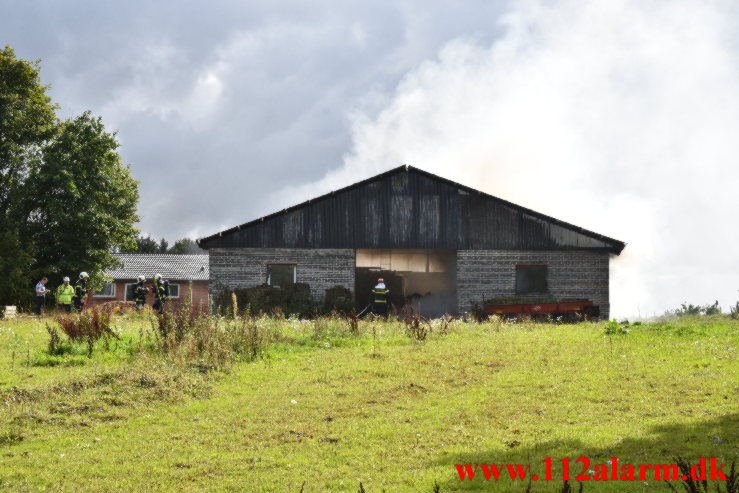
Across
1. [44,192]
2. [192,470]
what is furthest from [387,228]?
[192,470]

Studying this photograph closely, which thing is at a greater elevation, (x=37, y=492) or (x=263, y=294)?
(x=263, y=294)

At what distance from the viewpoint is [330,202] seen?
2944 centimetres

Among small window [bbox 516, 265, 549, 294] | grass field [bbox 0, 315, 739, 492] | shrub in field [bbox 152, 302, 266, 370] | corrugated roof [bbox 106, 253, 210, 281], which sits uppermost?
corrugated roof [bbox 106, 253, 210, 281]

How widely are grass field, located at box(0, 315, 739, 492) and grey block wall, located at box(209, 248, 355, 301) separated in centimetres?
1427

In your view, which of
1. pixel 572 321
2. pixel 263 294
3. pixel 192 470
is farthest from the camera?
pixel 263 294

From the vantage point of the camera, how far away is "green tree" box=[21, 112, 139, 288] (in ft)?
115

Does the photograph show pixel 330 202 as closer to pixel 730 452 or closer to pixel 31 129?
pixel 31 129

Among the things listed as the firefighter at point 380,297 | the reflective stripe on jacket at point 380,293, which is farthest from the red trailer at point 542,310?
the reflective stripe on jacket at point 380,293

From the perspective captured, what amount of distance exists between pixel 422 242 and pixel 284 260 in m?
6.06

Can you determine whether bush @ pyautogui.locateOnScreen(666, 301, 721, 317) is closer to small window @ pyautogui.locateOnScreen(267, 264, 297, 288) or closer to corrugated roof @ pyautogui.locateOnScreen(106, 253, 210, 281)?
small window @ pyautogui.locateOnScreen(267, 264, 297, 288)

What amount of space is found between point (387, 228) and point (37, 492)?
2350 centimetres

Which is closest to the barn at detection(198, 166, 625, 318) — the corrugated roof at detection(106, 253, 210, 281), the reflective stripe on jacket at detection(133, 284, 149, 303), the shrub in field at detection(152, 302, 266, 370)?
the reflective stripe on jacket at detection(133, 284, 149, 303)

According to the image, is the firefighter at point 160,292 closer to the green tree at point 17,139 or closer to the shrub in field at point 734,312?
the green tree at point 17,139

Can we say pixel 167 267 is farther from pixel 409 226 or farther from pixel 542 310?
pixel 542 310
